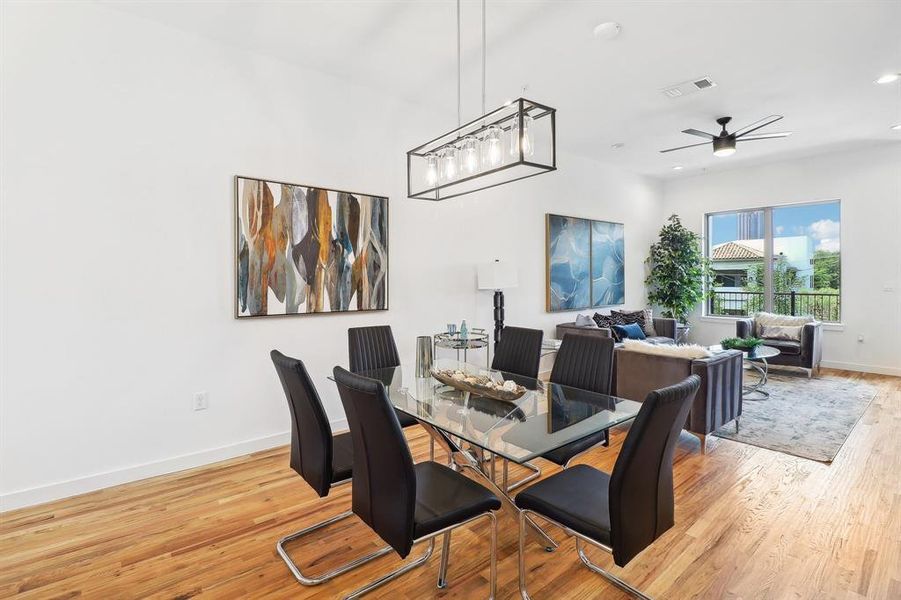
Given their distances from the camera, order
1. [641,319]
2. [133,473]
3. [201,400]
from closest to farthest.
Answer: [133,473] → [201,400] → [641,319]

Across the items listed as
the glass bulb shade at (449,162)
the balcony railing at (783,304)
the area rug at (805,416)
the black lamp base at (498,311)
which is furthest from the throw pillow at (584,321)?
the glass bulb shade at (449,162)

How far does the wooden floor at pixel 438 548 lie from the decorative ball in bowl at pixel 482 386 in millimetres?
738

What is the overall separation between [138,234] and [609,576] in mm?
3371

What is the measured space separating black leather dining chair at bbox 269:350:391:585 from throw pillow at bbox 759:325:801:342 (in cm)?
597

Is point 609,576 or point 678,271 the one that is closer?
point 609,576

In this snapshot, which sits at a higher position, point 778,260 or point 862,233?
point 862,233

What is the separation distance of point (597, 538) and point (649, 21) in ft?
10.5

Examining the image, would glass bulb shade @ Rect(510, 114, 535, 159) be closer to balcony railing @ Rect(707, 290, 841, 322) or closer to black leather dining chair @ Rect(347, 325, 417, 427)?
black leather dining chair @ Rect(347, 325, 417, 427)

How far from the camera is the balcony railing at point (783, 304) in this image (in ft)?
21.6

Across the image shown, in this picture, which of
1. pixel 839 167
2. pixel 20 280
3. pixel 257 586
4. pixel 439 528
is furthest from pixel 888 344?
pixel 20 280

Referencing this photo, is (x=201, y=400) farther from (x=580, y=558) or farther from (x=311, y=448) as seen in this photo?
(x=580, y=558)

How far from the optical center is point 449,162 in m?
2.73

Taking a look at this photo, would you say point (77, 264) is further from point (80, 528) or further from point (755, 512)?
point (755, 512)

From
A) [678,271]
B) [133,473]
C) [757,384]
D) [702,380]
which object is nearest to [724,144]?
[678,271]
